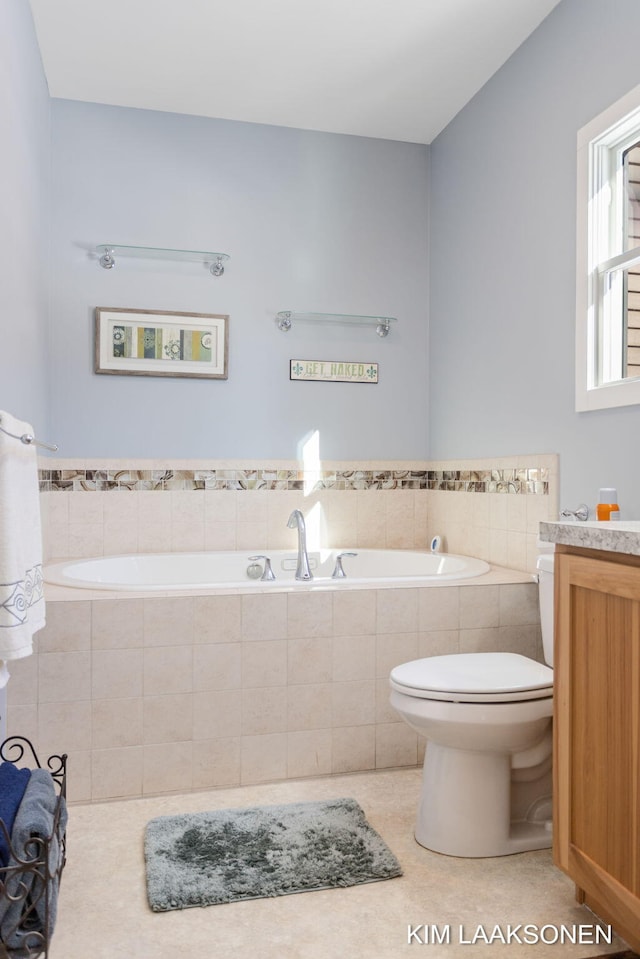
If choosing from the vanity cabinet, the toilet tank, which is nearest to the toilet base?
the vanity cabinet

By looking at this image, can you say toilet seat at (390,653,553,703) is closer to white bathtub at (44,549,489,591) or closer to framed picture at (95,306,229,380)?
white bathtub at (44,549,489,591)

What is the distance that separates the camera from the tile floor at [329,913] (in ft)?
5.20

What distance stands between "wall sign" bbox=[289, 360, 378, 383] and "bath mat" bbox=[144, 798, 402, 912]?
201cm

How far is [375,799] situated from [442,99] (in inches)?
114

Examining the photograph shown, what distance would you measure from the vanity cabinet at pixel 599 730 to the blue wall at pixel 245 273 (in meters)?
2.14

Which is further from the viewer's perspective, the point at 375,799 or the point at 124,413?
the point at 124,413

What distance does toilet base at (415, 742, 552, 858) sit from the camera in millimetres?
1974

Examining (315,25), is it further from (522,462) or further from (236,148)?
(522,462)

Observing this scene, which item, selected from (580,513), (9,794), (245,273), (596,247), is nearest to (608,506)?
(580,513)

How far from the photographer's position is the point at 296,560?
340 centimetres

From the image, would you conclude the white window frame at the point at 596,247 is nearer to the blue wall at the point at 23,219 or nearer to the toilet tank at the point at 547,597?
the toilet tank at the point at 547,597

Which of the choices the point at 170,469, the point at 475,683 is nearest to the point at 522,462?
the point at 475,683

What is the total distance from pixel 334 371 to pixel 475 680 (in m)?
2.03

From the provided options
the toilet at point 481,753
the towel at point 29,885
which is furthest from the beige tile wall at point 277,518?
the towel at point 29,885
